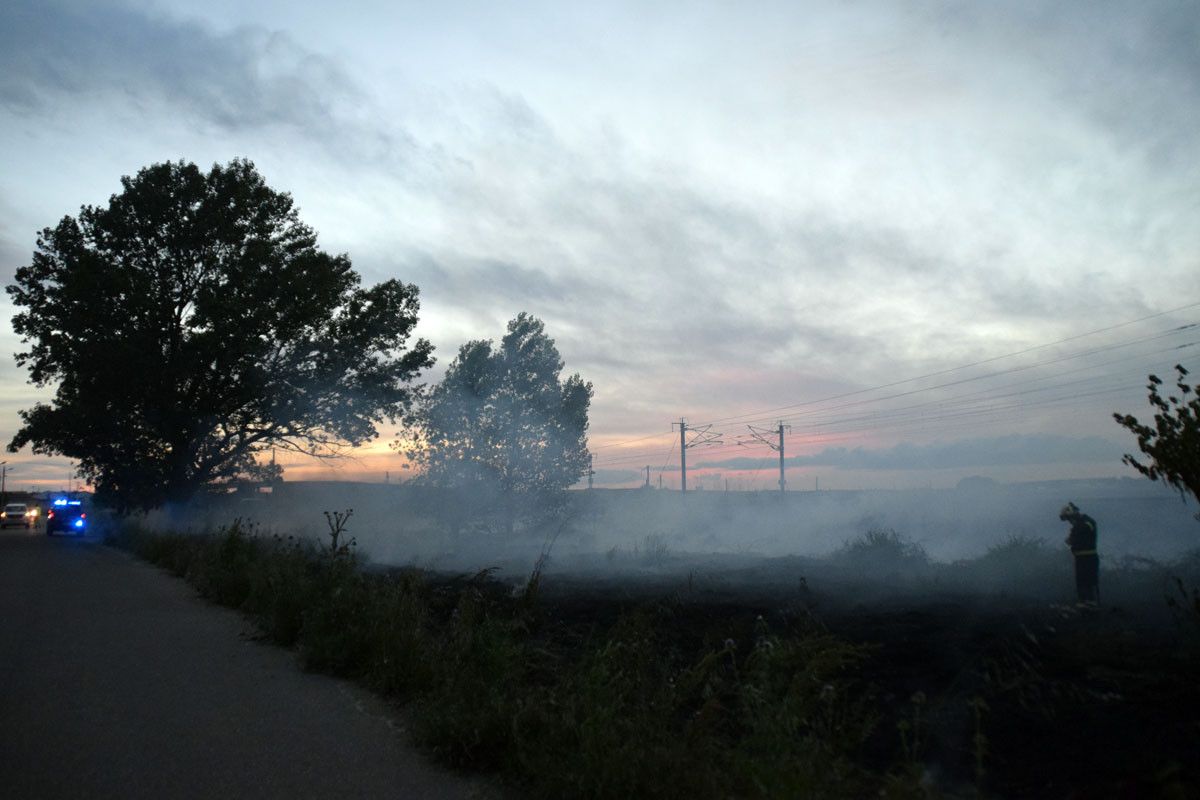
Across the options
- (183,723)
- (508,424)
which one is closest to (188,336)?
(508,424)

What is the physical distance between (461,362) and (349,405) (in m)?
5.45

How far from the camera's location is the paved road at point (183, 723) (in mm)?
4816

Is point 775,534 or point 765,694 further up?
point 765,694

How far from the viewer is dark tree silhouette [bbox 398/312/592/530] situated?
3453 centimetres

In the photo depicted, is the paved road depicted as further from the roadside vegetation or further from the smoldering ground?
the smoldering ground

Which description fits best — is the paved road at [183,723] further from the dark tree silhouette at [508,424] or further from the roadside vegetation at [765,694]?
the dark tree silhouette at [508,424]

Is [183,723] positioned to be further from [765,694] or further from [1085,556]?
[1085,556]

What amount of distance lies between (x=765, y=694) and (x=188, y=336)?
99.9ft

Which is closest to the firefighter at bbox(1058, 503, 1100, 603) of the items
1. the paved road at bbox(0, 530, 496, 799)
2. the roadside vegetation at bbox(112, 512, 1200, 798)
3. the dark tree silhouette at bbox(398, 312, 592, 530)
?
the roadside vegetation at bbox(112, 512, 1200, 798)

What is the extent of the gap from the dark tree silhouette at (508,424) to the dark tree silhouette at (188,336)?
2.86 meters

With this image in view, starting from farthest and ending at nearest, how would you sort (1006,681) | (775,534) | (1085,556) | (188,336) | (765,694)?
1. (775,534)
2. (188,336)
3. (1085,556)
4. (1006,681)
5. (765,694)

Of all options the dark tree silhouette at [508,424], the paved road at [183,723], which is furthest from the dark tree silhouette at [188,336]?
the paved road at [183,723]

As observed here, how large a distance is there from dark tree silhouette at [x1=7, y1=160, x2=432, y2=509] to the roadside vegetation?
21370mm

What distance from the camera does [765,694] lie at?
5.22 metres
